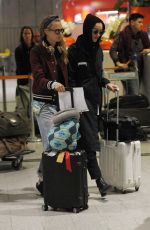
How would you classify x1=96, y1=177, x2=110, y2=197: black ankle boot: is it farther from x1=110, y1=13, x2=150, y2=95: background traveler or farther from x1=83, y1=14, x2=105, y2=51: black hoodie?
Answer: x1=110, y1=13, x2=150, y2=95: background traveler

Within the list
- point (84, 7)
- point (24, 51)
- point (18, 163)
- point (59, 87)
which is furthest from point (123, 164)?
point (84, 7)

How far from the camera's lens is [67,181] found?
441 cm

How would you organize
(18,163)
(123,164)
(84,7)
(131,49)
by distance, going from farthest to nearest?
1. (84,7)
2. (131,49)
3. (18,163)
4. (123,164)

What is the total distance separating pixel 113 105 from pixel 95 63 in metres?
3.16

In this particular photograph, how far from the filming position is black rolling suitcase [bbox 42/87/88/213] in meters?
4.40

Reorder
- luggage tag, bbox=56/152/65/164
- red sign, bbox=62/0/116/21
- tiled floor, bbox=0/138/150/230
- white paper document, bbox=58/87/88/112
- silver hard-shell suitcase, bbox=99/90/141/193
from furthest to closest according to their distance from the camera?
red sign, bbox=62/0/116/21
silver hard-shell suitcase, bbox=99/90/141/193
white paper document, bbox=58/87/88/112
luggage tag, bbox=56/152/65/164
tiled floor, bbox=0/138/150/230

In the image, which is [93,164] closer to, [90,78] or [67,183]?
[67,183]

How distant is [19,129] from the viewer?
6.34 meters

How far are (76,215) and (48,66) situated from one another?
1.31 metres

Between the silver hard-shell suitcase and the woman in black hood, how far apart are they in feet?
0.79

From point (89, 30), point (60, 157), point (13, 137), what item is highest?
point (89, 30)

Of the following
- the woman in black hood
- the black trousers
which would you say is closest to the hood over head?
the woman in black hood

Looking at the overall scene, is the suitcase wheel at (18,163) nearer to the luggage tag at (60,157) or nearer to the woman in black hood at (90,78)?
the woman in black hood at (90,78)

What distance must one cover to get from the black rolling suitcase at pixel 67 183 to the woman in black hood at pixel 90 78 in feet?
1.16
